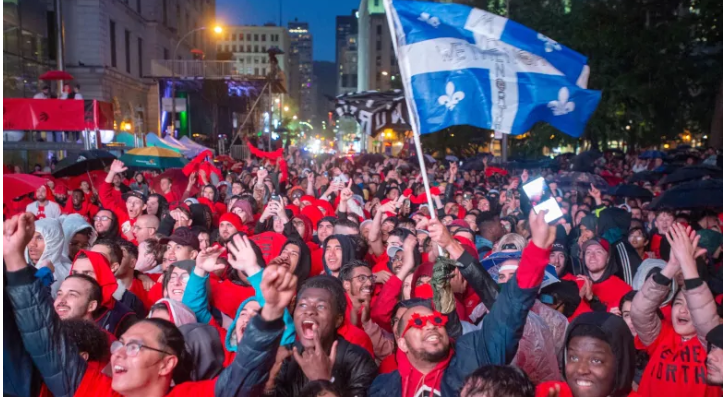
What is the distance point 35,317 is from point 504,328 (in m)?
2.29

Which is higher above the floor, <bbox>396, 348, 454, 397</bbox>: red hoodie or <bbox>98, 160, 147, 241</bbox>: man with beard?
<bbox>98, 160, 147, 241</bbox>: man with beard

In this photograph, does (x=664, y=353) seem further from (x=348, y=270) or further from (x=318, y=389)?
(x=348, y=270)

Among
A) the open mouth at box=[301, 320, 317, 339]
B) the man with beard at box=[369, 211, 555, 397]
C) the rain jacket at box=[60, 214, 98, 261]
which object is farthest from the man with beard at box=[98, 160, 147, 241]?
the man with beard at box=[369, 211, 555, 397]

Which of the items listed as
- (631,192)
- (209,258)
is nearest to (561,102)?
(209,258)

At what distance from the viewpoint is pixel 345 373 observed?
3.99 m

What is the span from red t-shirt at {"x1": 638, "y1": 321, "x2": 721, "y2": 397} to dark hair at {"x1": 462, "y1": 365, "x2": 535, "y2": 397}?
1.51 m

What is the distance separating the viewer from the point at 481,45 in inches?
222

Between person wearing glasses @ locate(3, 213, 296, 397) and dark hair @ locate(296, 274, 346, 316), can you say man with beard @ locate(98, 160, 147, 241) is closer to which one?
dark hair @ locate(296, 274, 346, 316)

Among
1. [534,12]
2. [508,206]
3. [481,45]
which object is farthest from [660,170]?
[534,12]

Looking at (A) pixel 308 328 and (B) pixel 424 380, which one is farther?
(A) pixel 308 328

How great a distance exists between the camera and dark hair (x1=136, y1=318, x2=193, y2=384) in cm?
329

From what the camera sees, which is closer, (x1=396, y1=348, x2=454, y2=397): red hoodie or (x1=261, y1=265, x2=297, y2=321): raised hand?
(x1=261, y1=265, x2=297, y2=321): raised hand

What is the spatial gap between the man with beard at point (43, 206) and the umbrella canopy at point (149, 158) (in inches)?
175

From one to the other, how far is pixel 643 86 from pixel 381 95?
1402 cm
